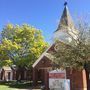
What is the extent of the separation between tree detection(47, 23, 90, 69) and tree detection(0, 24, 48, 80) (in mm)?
19986

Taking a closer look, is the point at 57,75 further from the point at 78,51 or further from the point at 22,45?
the point at 22,45

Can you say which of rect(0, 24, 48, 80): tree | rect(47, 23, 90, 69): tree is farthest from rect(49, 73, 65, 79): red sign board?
rect(0, 24, 48, 80): tree

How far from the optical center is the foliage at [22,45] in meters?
44.6

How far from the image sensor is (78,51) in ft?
77.4

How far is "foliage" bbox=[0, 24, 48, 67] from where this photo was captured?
44.6 metres

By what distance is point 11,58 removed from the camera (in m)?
46.2

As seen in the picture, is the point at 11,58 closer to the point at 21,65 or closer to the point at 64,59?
the point at 21,65

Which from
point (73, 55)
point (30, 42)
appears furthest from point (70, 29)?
point (30, 42)

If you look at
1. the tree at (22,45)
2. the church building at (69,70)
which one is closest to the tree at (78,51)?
the church building at (69,70)

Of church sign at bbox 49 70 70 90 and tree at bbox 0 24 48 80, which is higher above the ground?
tree at bbox 0 24 48 80

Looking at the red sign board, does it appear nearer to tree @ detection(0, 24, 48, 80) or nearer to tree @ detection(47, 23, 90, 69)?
tree @ detection(47, 23, 90, 69)

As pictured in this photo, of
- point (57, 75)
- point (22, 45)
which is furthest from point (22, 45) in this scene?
point (57, 75)

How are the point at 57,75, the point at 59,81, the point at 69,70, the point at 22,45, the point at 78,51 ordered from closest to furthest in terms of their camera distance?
1. the point at 59,81
2. the point at 57,75
3. the point at 78,51
4. the point at 69,70
5. the point at 22,45

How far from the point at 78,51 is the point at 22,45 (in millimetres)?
24256
